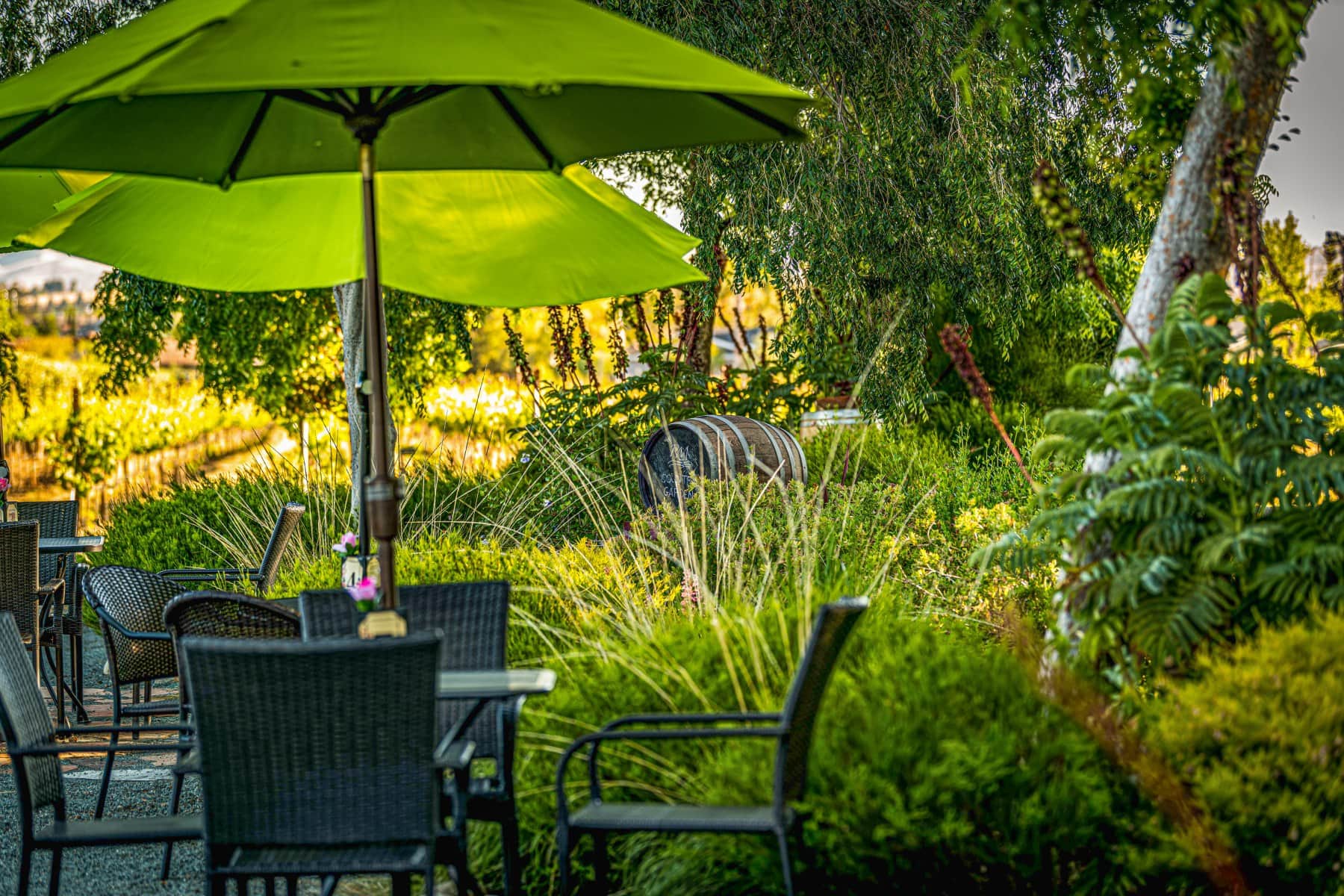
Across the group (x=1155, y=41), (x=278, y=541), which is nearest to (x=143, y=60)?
(x=1155, y=41)

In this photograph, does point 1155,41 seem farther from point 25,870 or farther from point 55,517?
point 55,517

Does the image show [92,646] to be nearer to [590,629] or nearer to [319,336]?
Answer: [590,629]

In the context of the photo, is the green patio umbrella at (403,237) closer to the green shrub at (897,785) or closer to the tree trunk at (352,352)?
the green shrub at (897,785)

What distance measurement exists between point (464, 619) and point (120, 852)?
1.50 m

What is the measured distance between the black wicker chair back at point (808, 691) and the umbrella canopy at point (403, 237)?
225 cm

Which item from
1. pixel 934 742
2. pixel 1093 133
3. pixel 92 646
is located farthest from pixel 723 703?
pixel 92 646

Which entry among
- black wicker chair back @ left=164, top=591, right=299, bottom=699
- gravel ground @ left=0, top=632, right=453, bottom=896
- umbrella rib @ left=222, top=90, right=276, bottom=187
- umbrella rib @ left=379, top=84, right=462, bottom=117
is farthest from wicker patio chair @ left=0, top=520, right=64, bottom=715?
umbrella rib @ left=379, top=84, right=462, bottom=117

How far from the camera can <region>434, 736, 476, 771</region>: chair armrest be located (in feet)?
10.5

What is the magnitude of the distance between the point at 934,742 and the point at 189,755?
2.14m

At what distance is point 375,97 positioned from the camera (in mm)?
3908

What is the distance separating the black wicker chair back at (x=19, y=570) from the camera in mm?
5516

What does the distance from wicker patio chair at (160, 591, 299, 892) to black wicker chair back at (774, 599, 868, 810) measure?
5.75 feet

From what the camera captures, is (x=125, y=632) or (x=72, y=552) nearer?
(x=125, y=632)

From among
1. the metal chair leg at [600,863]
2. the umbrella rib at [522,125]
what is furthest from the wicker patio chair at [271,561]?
the metal chair leg at [600,863]
